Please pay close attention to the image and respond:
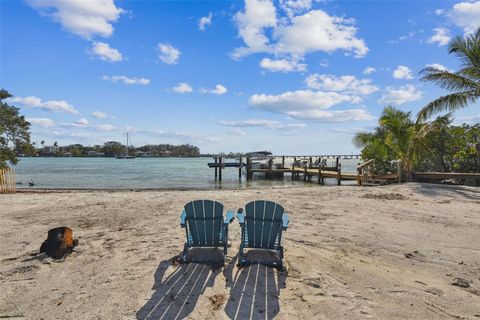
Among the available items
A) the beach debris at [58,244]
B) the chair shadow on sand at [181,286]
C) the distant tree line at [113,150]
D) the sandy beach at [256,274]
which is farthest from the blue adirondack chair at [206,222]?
the distant tree line at [113,150]

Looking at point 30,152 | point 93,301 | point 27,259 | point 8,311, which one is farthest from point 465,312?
point 30,152

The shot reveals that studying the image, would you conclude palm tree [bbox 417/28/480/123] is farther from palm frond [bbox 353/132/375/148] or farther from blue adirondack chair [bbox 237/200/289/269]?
blue adirondack chair [bbox 237/200/289/269]

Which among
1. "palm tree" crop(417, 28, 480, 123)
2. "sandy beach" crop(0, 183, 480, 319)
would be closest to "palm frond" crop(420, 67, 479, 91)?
"palm tree" crop(417, 28, 480, 123)

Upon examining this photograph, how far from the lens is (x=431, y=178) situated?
50.6 feet

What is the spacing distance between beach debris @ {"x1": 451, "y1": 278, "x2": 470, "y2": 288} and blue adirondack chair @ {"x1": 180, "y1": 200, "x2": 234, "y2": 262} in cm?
316

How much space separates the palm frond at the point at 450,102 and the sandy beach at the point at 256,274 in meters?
8.61

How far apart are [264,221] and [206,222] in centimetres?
89

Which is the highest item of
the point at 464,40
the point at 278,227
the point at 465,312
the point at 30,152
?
the point at 464,40

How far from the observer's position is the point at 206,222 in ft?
15.8

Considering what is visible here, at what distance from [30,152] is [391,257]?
64.7 ft

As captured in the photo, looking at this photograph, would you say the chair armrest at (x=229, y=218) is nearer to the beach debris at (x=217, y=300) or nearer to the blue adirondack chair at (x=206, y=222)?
the blue adirondack chair at (x=206, y=222)

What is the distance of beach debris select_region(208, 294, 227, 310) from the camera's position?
140 inches

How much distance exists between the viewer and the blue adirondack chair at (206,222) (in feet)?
15.7

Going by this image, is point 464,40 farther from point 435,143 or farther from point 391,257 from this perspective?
point 391,257
